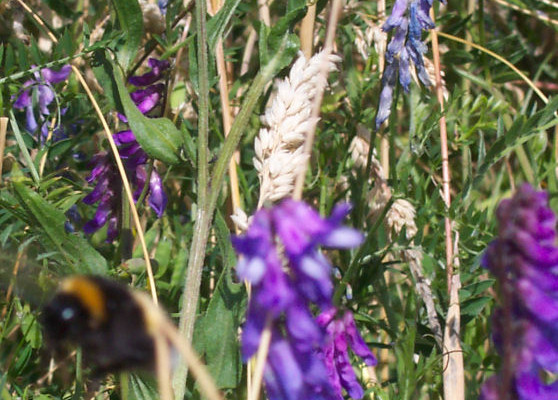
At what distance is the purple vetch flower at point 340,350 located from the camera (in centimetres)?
113

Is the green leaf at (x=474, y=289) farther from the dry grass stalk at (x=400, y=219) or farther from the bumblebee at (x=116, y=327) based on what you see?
the bumblebee at (x=116, y=327)

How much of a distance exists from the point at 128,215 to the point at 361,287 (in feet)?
1.56

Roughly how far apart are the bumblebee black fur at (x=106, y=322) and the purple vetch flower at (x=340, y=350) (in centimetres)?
36

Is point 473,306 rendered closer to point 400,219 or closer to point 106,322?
point 400,219

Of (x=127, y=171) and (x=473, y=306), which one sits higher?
(x=127, y=171)

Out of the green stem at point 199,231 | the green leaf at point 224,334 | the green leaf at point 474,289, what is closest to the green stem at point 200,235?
the green stem at point 199,231

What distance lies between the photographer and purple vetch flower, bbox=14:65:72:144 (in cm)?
179

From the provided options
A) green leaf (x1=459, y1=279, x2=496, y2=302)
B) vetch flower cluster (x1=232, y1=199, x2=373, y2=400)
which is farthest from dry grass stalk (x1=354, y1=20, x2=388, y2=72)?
vetch flower cluster (x1=232, y1=199, x2=373, y2=400)

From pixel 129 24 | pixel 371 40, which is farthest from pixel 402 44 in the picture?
pixel 129 24

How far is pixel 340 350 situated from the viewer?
115cm

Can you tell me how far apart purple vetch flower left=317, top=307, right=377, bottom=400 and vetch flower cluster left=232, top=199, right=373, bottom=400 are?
237 mm

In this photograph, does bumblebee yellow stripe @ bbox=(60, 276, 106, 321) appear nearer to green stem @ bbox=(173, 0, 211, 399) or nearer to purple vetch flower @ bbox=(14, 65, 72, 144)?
green stem @ bbox=(173, 0, 211, 399)

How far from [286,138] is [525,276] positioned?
18.0 inches

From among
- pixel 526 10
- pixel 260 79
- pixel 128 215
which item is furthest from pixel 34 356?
pixel 526 10
